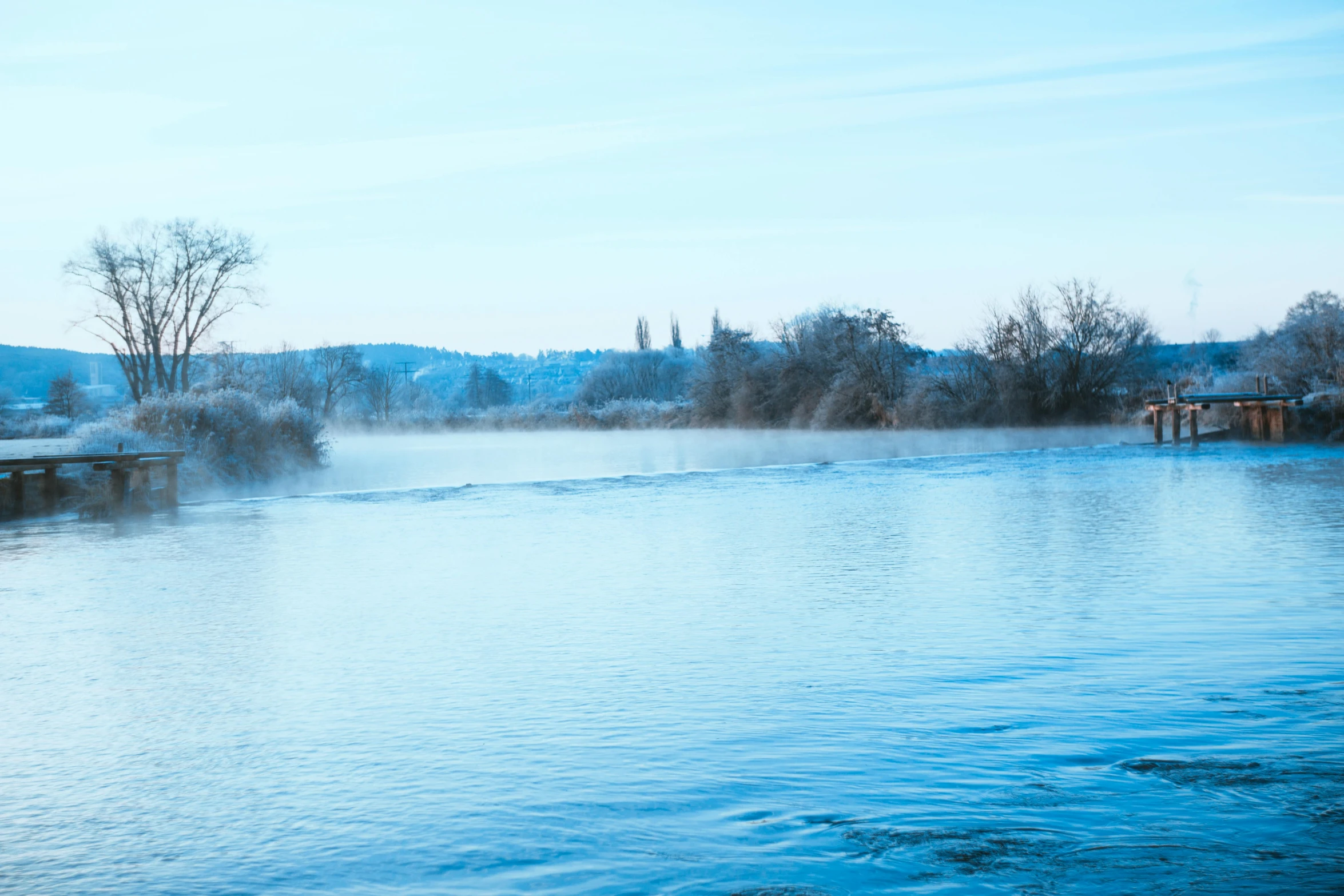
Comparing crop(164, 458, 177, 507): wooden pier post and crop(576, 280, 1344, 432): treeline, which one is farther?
Answer: crop(576, 280, 1344, 432): treeline

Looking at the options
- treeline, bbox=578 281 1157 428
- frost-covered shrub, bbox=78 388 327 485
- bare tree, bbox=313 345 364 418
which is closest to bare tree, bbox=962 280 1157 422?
treeline, bbox=578 281 1157 428

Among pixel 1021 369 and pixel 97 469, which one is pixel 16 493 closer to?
pixel 97 469

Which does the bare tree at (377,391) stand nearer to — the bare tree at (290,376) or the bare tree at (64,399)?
the bare tree at (290,376)

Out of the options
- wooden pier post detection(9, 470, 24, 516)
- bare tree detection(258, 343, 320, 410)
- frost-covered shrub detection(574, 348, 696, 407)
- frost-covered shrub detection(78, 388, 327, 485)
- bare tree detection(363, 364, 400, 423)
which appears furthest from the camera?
frost-covered shrub detection(574, 348, 696, 407)

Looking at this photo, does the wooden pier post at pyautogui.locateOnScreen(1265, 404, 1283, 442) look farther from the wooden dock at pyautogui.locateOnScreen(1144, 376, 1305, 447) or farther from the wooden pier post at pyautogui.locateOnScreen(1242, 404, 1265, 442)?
the wooden pier post at pyautogui.locateOnScreen(1242, 404, 1265, 442)

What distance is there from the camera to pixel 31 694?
7.15m

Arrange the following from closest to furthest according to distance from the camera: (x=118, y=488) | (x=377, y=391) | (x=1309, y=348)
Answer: (x=118, y=488) → (x=1309, y=348) → (x=377, y=391)

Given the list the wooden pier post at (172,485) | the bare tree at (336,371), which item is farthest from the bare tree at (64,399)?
the wooden pier post at (172,485)

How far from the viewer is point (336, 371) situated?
3558 inches

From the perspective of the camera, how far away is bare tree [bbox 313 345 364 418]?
84.9 meters

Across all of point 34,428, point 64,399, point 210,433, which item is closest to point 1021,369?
point 210,433

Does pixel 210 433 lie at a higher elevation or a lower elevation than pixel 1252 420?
higher

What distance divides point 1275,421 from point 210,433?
106 feet

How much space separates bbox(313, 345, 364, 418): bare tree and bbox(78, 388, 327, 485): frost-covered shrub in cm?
5251
